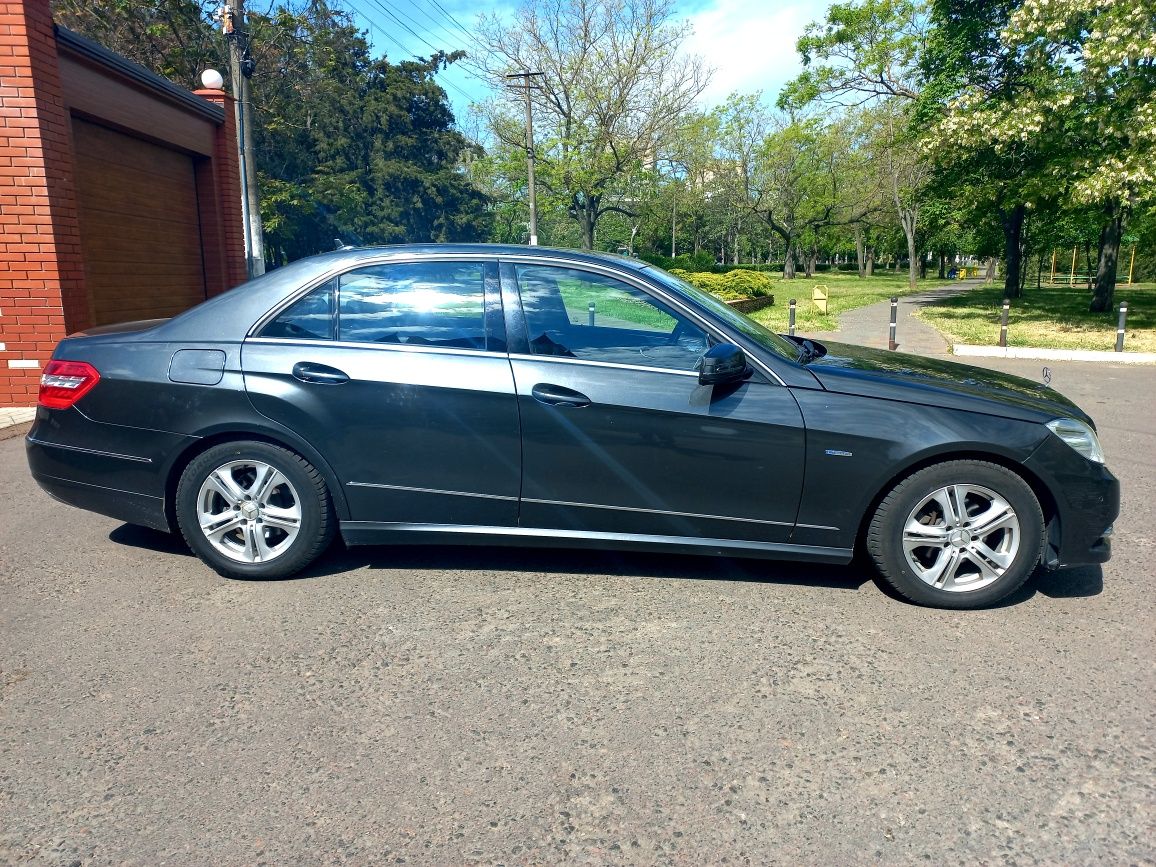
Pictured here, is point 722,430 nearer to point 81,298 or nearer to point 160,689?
point 160,689

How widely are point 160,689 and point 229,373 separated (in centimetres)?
157

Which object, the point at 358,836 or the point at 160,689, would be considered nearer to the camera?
the point at 358,836

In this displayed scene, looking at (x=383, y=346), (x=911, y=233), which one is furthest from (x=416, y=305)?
(x=911, y=233)

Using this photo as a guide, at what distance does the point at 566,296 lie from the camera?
406cm

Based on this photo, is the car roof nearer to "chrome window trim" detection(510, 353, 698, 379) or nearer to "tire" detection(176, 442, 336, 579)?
"chrome window trim" detection(510, 353, 698, 379)

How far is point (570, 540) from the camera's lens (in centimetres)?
395

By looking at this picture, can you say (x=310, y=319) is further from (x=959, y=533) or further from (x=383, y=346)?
(x=959, y=533)

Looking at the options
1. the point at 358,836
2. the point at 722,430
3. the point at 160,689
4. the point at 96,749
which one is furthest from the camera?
the point at 722,430

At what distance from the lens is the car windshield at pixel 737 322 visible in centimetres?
403

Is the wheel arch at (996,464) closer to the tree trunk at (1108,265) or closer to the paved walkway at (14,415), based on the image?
the paved walkway at (14,415)

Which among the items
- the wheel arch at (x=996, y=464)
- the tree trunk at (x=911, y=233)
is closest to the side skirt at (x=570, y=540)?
the wheel arch at (x=996, y=464)

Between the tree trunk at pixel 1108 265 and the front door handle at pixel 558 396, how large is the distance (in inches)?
948

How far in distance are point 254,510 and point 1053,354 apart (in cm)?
1455

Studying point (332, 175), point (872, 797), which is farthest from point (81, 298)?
point (332, 175)
